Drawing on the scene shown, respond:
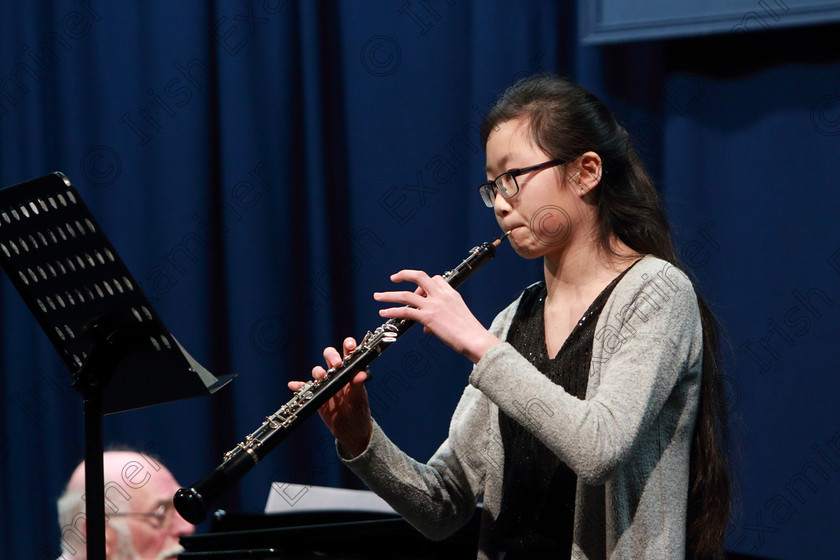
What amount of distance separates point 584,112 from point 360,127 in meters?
1.33

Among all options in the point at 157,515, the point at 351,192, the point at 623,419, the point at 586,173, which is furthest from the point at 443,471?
the point at 351,192

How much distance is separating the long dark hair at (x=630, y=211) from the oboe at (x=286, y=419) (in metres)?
0.21

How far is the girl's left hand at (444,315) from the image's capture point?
48.2 inches

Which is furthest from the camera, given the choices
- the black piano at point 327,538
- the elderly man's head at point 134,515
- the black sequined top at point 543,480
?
the elderly man's head at point 134,515

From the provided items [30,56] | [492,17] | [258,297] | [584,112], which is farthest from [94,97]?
[584,112]

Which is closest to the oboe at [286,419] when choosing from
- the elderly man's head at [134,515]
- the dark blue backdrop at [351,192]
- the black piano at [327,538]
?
the black piano at [327,538]

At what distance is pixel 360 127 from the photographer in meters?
2.66

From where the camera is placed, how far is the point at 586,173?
1400mm

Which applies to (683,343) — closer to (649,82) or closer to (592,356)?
(592,356)

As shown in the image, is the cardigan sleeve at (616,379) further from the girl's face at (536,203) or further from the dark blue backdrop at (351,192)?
the dark blue backdrop at (351,192)

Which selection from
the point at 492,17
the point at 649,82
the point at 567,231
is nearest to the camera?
the point at 567,231

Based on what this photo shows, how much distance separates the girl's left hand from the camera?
122cm

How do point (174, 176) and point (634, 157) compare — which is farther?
point (174, 176)

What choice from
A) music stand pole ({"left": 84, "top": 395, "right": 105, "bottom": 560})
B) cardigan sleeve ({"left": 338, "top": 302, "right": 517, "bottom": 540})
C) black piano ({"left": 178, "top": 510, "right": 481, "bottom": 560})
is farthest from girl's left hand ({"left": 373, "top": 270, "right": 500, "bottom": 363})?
black piano ({"left": 178, "top": 510, "right": 481, "bottom": 560})
